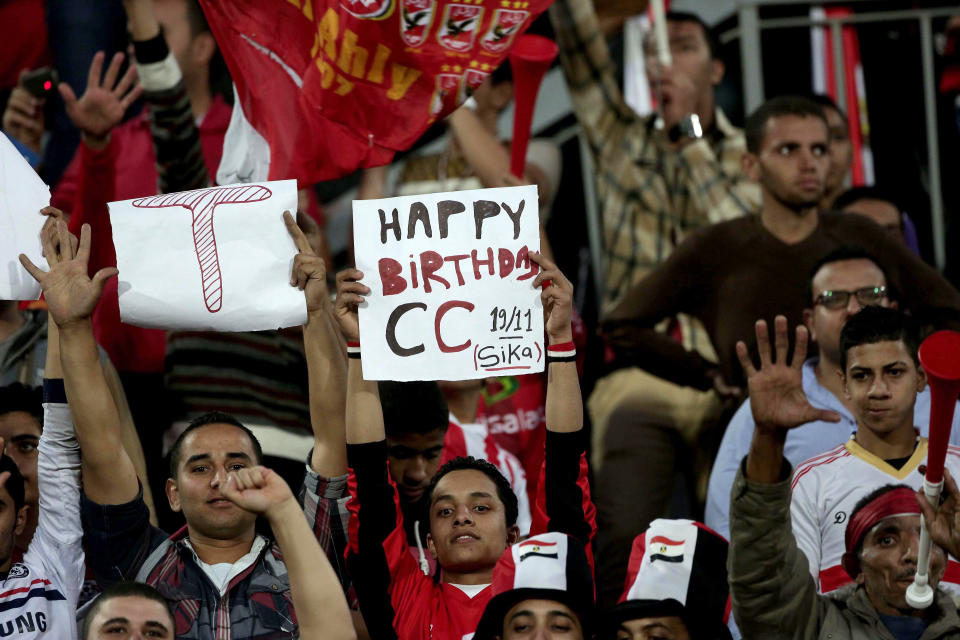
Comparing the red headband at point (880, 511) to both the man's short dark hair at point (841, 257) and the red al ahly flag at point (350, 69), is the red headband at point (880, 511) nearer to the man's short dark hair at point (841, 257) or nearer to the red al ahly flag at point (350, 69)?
the man's short dark hair at point (841, 257)

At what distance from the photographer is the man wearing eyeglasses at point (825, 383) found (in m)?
5.11

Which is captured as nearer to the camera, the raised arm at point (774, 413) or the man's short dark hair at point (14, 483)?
the raised arm at point (774, 413)

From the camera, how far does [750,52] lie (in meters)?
7.07

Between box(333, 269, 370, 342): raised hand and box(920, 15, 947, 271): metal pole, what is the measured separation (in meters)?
3.42

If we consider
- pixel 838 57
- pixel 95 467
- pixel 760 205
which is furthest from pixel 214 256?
pixel 838 57

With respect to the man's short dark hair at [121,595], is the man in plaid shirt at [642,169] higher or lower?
higher

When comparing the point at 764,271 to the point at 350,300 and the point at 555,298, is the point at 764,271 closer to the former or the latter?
the point at 555,298

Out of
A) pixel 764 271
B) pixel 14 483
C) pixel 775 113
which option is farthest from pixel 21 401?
pixel 775 113

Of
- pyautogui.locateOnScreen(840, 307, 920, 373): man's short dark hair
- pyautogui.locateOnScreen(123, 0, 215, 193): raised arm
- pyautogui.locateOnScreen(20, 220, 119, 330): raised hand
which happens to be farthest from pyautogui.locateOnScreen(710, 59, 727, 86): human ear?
pyautogui.locateOnScreen(20, 220, 119, 330): raised hand

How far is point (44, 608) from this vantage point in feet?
14.1

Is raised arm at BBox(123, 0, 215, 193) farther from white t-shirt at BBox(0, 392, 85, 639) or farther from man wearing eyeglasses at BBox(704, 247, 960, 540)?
man wearing eyeglasses at BBox(704, 247, 960, 540)

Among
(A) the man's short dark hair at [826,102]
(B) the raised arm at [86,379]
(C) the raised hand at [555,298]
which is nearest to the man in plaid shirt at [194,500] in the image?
(B) the raised arm at [86,379]

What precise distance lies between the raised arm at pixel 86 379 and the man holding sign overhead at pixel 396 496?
0.64 m

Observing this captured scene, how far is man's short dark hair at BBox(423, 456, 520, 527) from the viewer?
15.6ft
